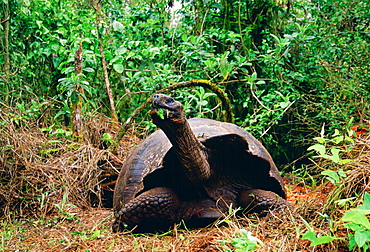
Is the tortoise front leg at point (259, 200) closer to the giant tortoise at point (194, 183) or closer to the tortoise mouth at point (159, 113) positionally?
the giant tortoise at point (194, 183)

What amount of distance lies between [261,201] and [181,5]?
3717 millimetres

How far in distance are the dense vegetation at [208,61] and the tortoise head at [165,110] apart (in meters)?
1.88

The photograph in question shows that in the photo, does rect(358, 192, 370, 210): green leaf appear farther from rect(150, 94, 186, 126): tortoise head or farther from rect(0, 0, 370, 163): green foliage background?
rect(0, 0, 370, 163): green foliage background

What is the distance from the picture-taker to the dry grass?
189cm

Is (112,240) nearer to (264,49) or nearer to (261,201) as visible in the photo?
(261,201)

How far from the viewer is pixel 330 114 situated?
4.29m

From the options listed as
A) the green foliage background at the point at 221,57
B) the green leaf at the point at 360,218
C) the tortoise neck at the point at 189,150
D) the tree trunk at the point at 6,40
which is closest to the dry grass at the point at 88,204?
the green leaf at the point at 360,218

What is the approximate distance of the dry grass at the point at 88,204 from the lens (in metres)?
1.89

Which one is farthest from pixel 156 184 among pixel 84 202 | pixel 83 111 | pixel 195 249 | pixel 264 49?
pixel 264 49

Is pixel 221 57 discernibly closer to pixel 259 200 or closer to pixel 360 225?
pixel 259 200

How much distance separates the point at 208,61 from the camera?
425 centimetres

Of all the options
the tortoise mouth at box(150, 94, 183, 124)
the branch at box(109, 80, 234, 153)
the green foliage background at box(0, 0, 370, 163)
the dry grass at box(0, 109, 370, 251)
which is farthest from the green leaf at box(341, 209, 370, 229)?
the green foliage background at box(0, 0, 370, 163)

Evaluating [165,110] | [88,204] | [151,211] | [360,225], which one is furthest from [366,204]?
[88,204]

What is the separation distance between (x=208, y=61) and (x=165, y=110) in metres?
2.28
